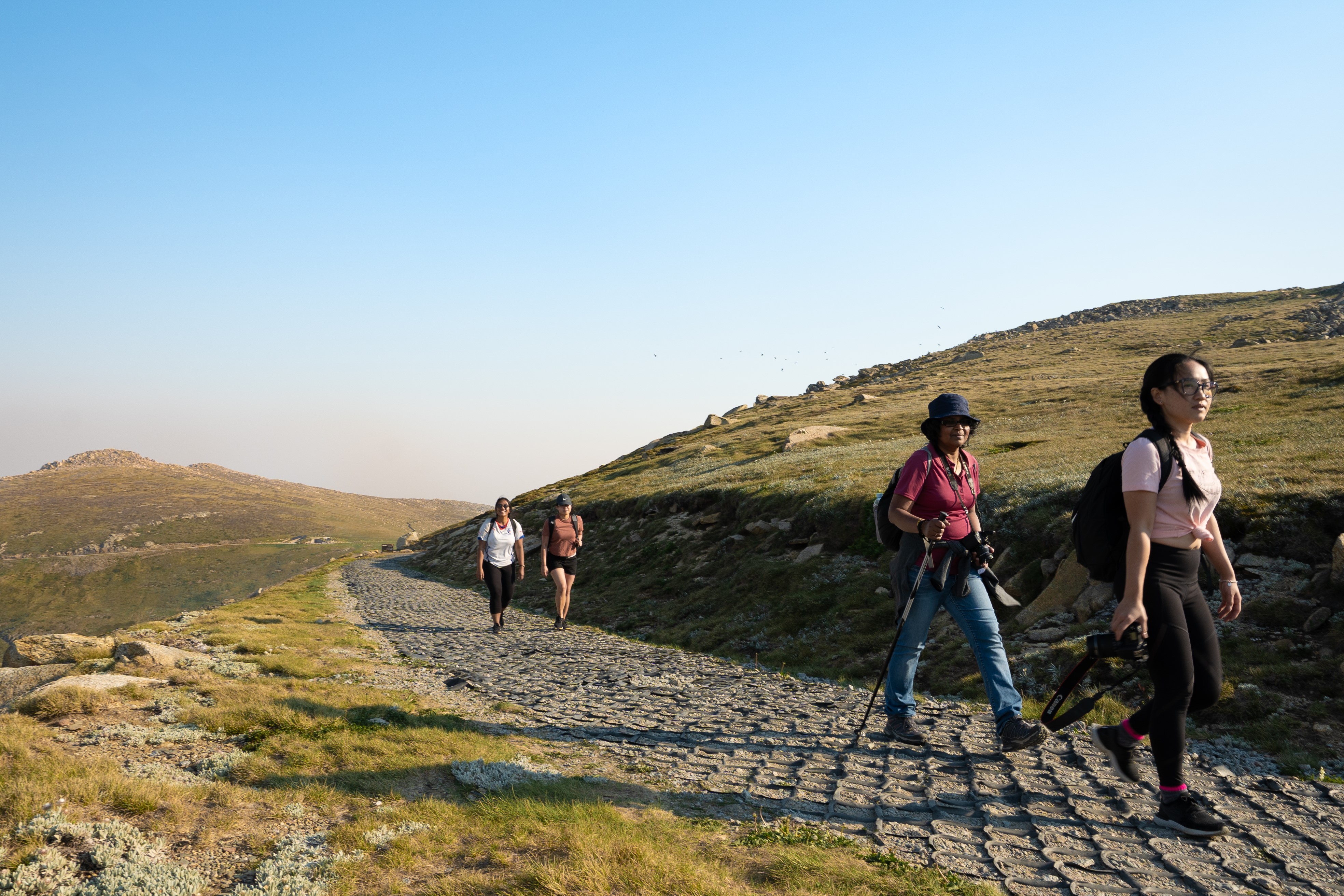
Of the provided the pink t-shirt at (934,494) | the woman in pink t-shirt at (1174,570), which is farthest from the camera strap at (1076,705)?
the pink t-shirt at (934,494)

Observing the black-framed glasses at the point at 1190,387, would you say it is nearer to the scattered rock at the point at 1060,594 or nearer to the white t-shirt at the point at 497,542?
the scattered rock at the point at 1060,594

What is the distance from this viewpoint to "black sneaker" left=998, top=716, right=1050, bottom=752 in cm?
593

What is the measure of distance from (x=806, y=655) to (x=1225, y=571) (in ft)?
26.3

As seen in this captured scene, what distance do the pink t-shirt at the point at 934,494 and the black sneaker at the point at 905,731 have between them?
1598 mm

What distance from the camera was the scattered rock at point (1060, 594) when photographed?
10.9 m

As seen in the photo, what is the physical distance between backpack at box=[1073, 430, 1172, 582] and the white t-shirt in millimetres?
12948

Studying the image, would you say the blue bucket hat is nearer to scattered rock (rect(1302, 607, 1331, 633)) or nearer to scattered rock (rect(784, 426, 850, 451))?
scattered rock (rect(1302, 607, 1331, 633))

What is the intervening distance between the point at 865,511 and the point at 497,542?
878cm

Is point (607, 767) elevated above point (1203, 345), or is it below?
below

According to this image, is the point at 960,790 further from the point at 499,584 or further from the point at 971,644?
the point at 499,584

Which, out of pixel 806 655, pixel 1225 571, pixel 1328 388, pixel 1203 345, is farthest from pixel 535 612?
pixel 1203 345

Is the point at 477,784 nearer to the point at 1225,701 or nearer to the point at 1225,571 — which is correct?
the point at 1225,571

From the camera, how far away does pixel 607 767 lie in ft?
20.9

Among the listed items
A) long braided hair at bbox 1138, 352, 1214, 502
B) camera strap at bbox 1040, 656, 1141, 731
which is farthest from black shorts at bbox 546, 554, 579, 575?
long braided hair at bbox 1138, 352, 1214, 502
